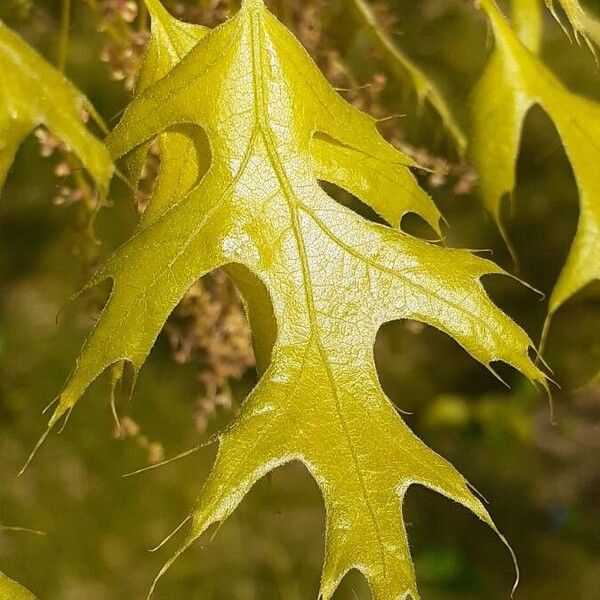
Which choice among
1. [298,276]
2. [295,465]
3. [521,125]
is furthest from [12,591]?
[295,465]

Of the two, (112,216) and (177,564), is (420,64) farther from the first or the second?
(177,564)

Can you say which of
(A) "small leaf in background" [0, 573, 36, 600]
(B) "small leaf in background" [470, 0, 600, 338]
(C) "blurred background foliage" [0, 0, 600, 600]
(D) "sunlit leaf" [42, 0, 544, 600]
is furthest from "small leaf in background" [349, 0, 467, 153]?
(C) "blurred background foliage" [0, 0, 600, 600]

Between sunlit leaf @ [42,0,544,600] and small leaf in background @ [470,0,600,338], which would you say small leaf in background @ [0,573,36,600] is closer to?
sunlit leaf @ [42,0,544,600]

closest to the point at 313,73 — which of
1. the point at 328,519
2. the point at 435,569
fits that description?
the point at 328,519

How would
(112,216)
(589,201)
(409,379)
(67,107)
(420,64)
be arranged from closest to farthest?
1. (67,107)
2. (589,201)
3. (112,216)
4. (420,64)
5. (409,379)

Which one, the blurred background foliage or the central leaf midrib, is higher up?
the central leaf midrib

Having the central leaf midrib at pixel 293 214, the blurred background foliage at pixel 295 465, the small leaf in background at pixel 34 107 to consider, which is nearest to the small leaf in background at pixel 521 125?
the central leaf midrib at pixel 293 214
